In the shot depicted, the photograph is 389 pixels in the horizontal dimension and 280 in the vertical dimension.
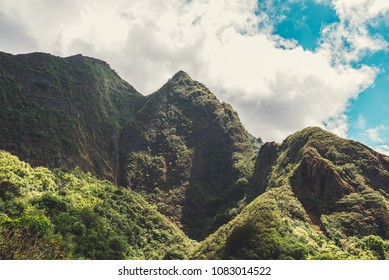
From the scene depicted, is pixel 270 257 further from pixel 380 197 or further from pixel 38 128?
pixel 38 128

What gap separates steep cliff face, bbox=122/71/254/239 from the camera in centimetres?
11512

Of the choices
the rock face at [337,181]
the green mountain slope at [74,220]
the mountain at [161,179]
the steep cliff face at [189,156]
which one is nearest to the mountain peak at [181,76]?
the mountain at [161,179]

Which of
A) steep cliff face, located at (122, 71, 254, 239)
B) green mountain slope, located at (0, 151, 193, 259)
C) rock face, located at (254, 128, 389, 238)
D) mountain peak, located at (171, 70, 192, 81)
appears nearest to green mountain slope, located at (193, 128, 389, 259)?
rock face, located at (254, 128, 389, 238)

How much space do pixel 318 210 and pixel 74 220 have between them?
4601 cm

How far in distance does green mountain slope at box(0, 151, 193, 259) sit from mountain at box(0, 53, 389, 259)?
267mm

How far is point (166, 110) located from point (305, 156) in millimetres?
88811

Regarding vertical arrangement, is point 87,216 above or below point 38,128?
below

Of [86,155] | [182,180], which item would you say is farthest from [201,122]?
[86,155]

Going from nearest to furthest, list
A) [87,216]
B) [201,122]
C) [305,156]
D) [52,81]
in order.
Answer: [87,216] → [305,156] → [52,81] → [201,122]

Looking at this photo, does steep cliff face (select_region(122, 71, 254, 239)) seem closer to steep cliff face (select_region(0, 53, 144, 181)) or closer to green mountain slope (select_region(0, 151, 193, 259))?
steep cliff face (select_region(0, 53, 144, 181))

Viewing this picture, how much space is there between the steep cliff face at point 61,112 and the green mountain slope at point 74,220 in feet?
31.4

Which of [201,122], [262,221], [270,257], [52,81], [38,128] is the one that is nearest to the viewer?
[270,257]

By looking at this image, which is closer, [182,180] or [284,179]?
[284,179]

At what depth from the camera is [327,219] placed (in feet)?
217
